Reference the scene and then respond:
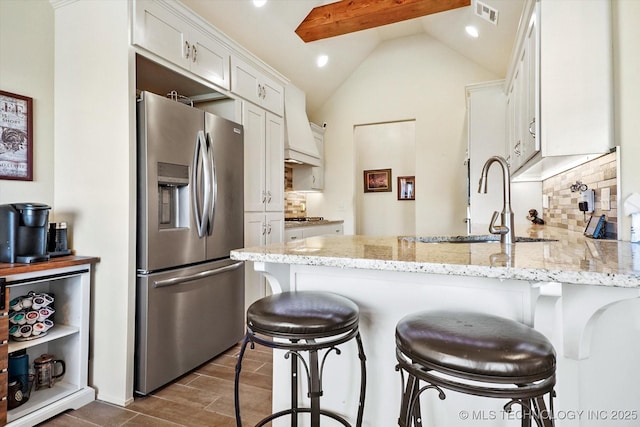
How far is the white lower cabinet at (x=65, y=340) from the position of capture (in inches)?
70.7

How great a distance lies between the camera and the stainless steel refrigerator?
1.99m

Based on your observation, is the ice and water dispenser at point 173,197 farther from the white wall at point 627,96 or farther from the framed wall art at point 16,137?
the white wall at point 627,96

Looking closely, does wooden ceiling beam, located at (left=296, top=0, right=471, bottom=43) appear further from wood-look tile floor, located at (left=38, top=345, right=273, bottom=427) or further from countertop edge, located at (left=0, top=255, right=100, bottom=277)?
wood-look tile floor, located at (left=38, top=345, right=273, bottom=427)

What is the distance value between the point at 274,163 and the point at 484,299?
8.44 ft

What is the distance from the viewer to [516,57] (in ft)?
8.36

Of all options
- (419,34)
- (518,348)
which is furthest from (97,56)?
(419,34)

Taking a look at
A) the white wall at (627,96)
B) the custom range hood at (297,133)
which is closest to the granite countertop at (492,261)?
the white wall at (627,96)

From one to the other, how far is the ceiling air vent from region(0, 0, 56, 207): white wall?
10.8ft

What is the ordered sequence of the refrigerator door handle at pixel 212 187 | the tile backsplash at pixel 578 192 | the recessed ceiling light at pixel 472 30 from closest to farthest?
the tile backsplash at pixel 578 192, the refrigerator door handle at pixel 212 187, the recessed ceiling light at pixel 472 30

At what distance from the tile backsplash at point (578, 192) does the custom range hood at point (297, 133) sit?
8.65ft

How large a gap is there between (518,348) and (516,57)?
2.53m

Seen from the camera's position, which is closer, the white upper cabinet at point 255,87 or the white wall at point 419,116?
the white upper cabinet at point 255,87

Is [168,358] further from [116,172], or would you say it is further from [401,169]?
[401,169]

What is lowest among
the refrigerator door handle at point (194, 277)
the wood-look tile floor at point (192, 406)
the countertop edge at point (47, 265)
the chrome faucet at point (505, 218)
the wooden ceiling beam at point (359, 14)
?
the wood-look tile floor at point (192, 406)
